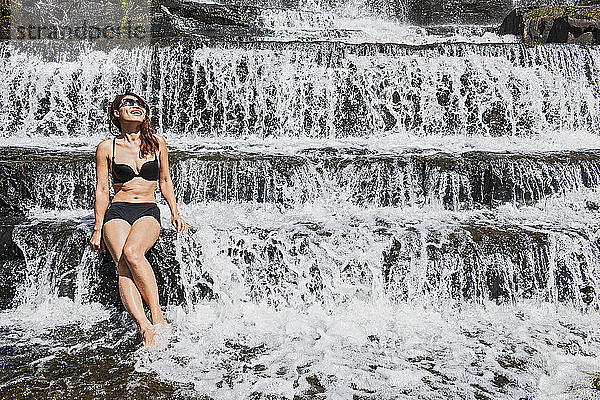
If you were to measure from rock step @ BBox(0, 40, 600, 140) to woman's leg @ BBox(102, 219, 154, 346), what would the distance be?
4498 millimetres

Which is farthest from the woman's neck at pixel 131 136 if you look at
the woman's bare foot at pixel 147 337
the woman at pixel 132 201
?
the woman's bare foot at pixel 147 337

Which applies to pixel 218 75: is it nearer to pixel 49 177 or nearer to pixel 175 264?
pixel 49 177

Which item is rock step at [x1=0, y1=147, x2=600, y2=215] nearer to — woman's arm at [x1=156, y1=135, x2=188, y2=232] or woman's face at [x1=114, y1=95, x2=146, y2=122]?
woman's arm at [x1=156, y1=135, x2=188, y2=232]

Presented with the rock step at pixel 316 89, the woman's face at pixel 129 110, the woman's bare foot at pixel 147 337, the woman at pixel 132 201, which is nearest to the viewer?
the woman's bare foot at pixel 147 337

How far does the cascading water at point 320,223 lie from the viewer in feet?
13.0

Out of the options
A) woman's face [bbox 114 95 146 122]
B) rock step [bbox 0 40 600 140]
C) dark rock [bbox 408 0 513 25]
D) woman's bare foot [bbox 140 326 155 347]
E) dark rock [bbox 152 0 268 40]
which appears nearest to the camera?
woman's bare foot [bbox 140 326 155 347]

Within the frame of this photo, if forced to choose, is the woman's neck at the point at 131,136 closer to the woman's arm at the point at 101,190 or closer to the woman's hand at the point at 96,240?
the woman's arm at the point at 101,190

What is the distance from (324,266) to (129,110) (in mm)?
2229

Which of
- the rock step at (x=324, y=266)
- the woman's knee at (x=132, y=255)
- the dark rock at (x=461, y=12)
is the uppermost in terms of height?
the dark rock at (x=461, y=12)

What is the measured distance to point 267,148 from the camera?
7754 millimetres

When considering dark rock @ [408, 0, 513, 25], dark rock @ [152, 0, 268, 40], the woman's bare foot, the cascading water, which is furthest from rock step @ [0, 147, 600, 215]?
dark rock @ [408, 0, 513, 25]

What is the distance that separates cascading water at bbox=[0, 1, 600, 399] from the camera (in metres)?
3.96

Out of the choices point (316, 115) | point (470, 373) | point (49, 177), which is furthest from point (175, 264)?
point (316, 115)

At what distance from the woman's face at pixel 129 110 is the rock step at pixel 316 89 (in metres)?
4.28
